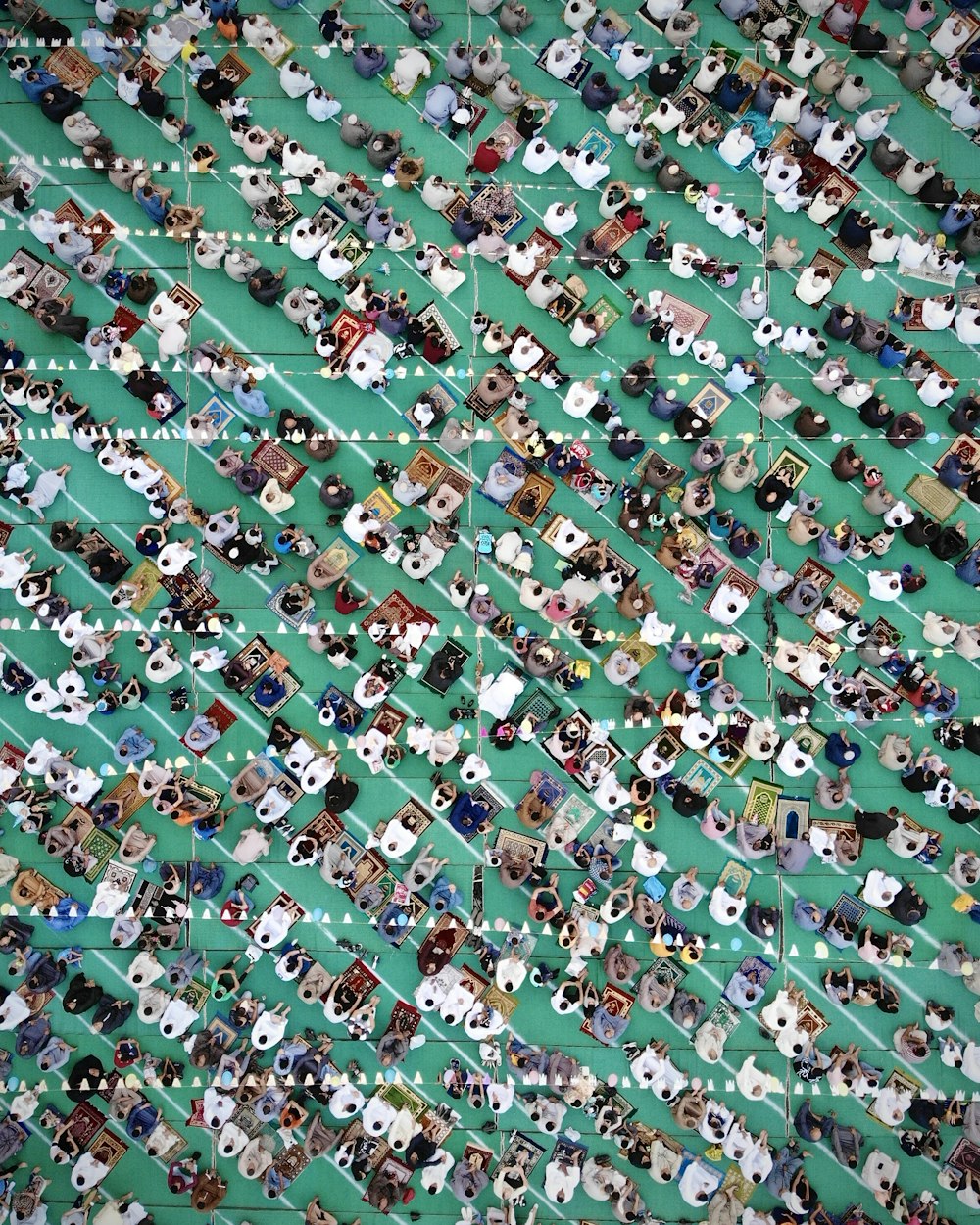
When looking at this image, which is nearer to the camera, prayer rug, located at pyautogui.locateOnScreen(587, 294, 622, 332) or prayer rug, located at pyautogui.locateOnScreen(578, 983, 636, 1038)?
prayer rug, located at pyautogui.locateOnScreen(578, 983, 636, 1038)

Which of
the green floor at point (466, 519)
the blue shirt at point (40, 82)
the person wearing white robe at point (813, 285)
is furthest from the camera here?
the green floor at point (466, 519)

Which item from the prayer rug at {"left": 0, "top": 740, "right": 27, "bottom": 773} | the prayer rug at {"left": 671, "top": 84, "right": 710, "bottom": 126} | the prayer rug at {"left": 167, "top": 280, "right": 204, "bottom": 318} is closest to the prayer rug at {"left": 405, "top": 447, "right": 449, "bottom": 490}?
the prayer rug at {"left": 167, "top": 280, "right": 204, "bottom": 318}

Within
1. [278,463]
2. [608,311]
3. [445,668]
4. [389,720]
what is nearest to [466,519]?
[445,668]

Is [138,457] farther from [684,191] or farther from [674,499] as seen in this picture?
[684,191]

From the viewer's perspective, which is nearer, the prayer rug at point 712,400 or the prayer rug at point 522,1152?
the prayer rug at point 522,1152

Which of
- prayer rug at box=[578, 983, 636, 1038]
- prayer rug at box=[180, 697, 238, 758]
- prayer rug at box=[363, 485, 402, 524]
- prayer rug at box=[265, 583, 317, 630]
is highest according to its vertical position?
prayer rug at box=[363, 485, 402, 524]

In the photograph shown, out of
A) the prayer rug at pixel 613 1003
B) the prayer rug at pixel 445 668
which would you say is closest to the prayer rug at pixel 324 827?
the prayer rug at pixel 445 668

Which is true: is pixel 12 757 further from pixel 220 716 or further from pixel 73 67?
pixel 73 67

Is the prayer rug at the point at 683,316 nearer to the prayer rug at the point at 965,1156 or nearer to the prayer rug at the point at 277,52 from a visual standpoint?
the prayer rug at the point at 277,52

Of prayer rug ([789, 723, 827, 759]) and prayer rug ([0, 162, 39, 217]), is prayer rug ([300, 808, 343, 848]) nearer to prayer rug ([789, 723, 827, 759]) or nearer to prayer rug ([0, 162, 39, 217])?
prayer rug ([789, 723, 827, 759])
